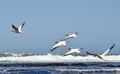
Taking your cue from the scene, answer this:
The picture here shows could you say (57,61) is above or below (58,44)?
above

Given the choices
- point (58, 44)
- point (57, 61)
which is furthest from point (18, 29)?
point (57, 61)

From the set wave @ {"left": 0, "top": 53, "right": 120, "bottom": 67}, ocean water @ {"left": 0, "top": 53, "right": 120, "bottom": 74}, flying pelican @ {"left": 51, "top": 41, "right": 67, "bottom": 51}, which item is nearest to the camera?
flying pelican @ {"left": 51, "top": 41, "right": 67, "bottom": 51}

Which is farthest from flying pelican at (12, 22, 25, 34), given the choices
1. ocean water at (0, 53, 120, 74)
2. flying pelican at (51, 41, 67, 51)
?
ocean water at (0, 53, 120, 74)

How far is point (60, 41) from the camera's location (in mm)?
41000

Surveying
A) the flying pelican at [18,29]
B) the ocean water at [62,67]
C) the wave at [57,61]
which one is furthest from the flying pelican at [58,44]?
the wave at [57,61]

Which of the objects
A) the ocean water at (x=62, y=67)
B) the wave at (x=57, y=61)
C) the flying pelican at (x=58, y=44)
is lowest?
the flying pelican at (x=58, y=44)

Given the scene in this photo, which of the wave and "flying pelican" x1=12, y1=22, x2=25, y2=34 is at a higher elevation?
the wave

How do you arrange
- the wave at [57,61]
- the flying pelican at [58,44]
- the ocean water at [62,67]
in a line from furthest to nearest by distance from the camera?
the wave at [57,61] → the ocean water at [62,67] → the flying pelican at [58,44]

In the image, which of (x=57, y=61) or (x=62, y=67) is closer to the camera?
(x=62, y=67)

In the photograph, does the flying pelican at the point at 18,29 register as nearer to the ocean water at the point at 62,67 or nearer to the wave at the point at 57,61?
the ocean water at the point at 62,67

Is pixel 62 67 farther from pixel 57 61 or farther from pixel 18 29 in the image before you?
pixel 57 61

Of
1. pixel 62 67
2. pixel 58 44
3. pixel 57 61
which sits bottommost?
pixel 58 44

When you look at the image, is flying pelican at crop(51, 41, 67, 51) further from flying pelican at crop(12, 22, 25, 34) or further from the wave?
the wave

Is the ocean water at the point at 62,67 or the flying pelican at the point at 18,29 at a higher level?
the ocean water at the point at 62,67
